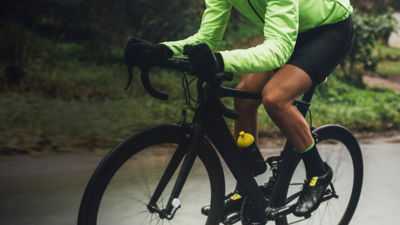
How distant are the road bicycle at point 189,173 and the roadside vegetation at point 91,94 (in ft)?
10.0

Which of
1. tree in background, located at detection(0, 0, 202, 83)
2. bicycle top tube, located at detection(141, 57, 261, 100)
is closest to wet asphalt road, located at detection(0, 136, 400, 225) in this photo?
bicycle top tube, located at detection(141, 57, 261, 100)

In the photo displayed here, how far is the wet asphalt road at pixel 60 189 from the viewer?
13.3 ft

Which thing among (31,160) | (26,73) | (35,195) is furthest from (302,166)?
(26,73)

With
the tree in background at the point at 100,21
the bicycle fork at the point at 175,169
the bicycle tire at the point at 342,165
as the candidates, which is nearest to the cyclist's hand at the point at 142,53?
the bicycle fork at the point at 175,169

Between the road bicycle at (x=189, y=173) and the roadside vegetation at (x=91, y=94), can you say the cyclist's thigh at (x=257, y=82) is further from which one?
the roadside vegetation at (x=91, y=94)

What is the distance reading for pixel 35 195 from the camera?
4.46 meters

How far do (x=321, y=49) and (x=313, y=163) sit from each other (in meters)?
0.65

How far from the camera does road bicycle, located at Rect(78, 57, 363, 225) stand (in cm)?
254

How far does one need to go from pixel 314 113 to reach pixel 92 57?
14.3 feet

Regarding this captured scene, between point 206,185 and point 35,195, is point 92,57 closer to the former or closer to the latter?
point 35,195

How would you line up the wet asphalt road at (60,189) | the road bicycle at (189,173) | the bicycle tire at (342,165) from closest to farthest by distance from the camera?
the road bicycle at (189,173) < the bicycle tire at (342,165) < the wet asphalt road at (60,189)

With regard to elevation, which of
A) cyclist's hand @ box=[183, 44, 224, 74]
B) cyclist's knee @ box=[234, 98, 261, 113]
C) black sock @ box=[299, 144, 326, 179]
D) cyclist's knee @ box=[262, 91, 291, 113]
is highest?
cyclist's hand @ box=[183, 44, 224, 74]

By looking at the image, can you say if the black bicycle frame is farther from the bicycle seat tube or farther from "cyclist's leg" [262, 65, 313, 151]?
"cyclist's leg" [262, 65, 313, 151]

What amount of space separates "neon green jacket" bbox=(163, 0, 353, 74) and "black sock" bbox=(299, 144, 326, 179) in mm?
661
